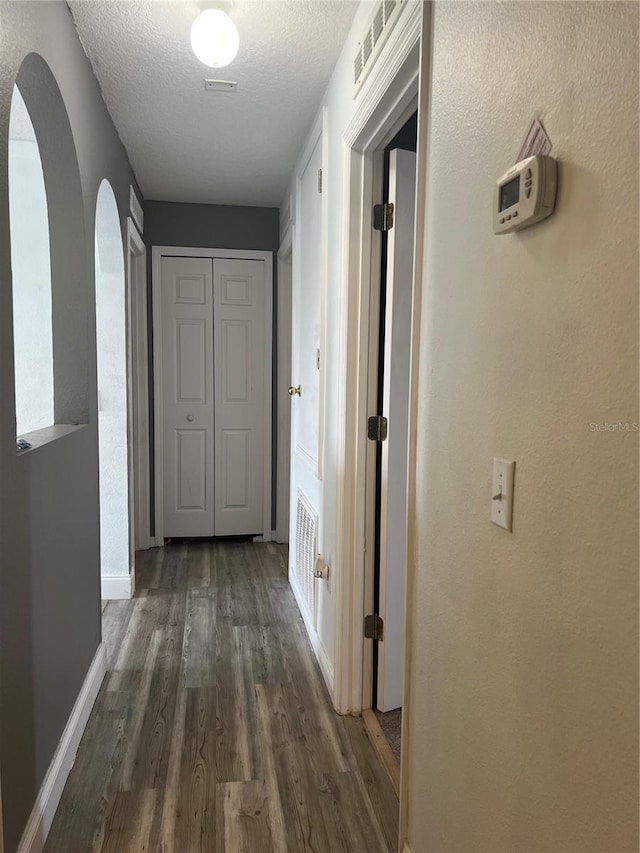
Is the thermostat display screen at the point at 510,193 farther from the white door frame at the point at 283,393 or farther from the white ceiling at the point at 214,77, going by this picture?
the white door frame at the point at 283,393

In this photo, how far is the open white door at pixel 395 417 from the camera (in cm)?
204

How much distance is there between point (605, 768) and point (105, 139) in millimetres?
2864

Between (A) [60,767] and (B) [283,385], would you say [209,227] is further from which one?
(A) [60,767]

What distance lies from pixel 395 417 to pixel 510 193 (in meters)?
1.20

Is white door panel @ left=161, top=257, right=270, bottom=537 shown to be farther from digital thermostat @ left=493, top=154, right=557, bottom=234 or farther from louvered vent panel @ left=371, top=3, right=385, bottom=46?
digital thermostat @ left=493, top=154, right=557, bottom=234

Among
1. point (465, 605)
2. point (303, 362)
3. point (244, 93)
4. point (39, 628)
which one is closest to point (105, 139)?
point (244, 93)

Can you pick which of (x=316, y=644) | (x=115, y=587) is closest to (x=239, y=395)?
(x=115, y=587)

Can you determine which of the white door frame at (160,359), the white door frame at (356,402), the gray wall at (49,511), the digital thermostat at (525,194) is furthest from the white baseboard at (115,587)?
the digital thermostat at (525,194)

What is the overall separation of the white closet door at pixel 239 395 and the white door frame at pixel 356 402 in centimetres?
231

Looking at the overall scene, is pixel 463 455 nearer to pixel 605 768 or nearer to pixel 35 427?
pixel 605 768

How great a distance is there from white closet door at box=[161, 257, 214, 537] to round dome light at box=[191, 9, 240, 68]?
8.00ft

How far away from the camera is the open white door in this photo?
2035 mm

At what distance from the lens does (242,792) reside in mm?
1824

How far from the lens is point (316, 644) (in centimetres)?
268
